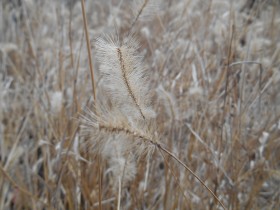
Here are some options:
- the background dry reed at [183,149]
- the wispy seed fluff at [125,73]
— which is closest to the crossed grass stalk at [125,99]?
the wispy seed fluff at [125,73]

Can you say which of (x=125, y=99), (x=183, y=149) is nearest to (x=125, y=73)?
(x=125, y=99)

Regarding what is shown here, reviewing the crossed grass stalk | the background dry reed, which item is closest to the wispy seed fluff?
the crossed grass stalk

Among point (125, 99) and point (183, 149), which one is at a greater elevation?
point (125, 99)

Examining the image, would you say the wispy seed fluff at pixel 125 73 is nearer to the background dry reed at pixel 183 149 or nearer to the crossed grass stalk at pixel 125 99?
the crossed grass stalk at pixel 125 99

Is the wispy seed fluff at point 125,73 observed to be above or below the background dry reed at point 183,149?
above

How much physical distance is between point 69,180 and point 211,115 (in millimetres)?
568

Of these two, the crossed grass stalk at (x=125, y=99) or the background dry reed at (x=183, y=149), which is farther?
the background dry reed at (x=183, y=149)

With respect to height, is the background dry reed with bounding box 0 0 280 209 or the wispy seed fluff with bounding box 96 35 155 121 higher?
the wispy seed fluff with bounding box 96 35 155 121

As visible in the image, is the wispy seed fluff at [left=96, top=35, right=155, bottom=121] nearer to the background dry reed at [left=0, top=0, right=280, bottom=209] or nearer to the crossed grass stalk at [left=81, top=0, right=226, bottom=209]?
the crossed grass stalk at [left=81, top=0, right=226, bottom=209]

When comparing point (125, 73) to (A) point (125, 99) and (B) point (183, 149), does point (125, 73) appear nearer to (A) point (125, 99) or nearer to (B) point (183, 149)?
(A) point (125, 99)

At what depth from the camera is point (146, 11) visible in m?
0.83

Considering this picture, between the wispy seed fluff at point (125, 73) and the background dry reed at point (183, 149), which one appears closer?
the wispy seed fluff at point (125, 73)

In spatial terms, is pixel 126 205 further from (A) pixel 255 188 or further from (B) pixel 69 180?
(A) pixel 255 188

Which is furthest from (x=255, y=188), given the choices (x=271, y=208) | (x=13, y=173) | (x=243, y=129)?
(x=13, y=173)
